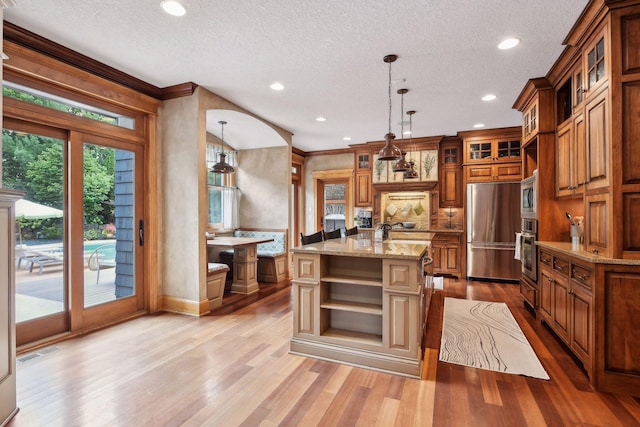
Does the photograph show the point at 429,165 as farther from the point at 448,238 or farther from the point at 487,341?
the point at 487,341

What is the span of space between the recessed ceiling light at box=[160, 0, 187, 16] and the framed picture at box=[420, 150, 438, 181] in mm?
5044

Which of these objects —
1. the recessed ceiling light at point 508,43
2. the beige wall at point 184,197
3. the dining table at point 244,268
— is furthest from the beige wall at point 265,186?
the recessed ceiling light at point 508,43

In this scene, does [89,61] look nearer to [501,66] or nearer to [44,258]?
[44,258]

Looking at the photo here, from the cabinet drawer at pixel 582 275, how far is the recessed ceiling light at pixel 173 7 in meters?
3.58

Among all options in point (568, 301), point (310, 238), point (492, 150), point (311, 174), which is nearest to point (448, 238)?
point (492, 150)

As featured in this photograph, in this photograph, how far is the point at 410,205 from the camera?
6.64m

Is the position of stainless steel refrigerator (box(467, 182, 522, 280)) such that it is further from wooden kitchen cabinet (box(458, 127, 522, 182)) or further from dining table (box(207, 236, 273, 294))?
Answer: dining table (box(207, 236, 273, 294))

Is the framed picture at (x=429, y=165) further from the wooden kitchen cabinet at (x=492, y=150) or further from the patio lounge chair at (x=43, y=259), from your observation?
the patio lounge chair at (x=43, y=259)

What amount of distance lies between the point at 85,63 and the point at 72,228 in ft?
5.36

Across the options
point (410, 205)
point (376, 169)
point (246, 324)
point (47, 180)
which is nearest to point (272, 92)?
point (47, 180)

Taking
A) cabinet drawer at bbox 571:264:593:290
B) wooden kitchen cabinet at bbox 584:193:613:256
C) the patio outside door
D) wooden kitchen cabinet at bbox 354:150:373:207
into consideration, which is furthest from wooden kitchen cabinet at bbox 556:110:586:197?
the patio outside door

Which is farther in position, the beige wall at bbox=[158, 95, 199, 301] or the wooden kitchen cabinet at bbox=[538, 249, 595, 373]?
the beige wall at bbox=[158, 95, 199, 301]

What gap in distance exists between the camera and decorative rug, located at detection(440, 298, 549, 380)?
2613 millimetres

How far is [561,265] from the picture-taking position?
2.93m
